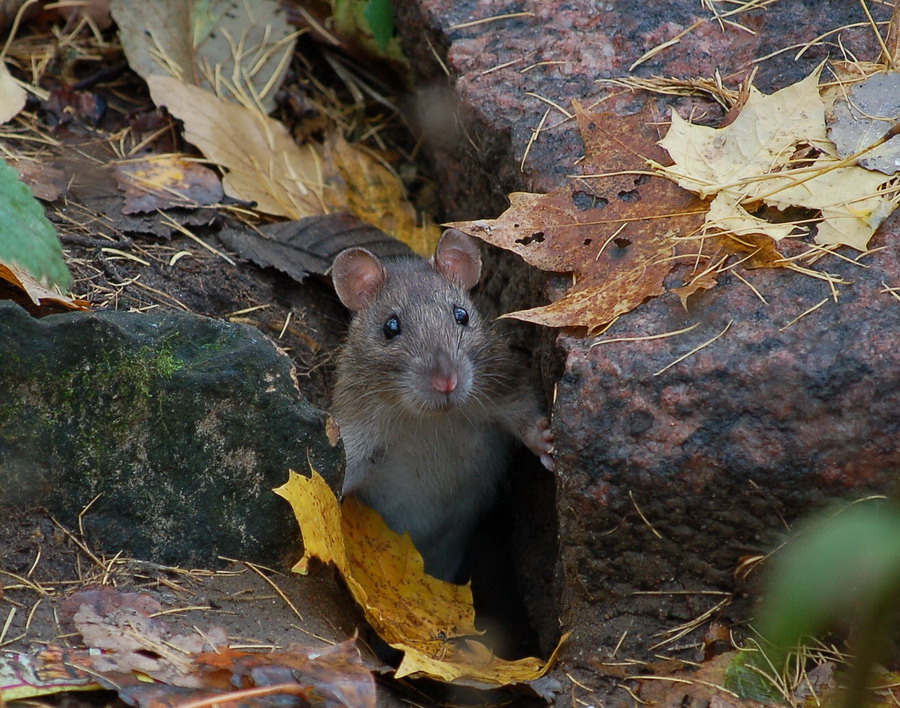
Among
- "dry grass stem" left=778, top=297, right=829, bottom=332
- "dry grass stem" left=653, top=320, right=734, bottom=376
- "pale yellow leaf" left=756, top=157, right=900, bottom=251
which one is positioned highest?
"pale yellow leaf" left=756, top=157, right=900, bottom=251

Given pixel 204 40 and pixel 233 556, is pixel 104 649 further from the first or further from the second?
pixel 204 40

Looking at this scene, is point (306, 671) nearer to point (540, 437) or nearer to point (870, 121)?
point (540, 437)

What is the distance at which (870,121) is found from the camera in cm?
397

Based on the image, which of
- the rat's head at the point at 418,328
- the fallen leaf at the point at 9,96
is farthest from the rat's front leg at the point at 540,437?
the fallen leaf at the point at 9,96

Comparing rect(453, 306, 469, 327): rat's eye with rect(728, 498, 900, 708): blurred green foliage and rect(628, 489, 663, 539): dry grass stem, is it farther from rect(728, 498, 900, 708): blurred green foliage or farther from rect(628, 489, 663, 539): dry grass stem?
rect(728, 498, 900, 708): blurred green foliage

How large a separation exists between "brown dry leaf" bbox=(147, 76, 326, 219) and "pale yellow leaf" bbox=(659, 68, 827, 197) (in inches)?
100.0

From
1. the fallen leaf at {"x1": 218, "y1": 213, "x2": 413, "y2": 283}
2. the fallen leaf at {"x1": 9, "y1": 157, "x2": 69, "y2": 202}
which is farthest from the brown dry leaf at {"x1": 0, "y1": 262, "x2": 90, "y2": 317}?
the fallen leaf at {"x1": 218, "y1": 213, "x2": 413, "y2": 283}

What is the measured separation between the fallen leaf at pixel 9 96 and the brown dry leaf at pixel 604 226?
9.86ft

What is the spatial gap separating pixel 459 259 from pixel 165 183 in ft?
5.79

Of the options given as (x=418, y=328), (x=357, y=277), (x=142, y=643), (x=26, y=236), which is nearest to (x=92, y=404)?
(x=26, y=236)

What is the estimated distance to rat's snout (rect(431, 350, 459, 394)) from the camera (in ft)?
14.5

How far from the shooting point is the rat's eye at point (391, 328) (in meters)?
4.89

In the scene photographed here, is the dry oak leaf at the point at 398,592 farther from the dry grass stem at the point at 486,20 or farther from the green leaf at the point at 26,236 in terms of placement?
the dry grass stem at the point at 486,20

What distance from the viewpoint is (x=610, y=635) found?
3840mm
